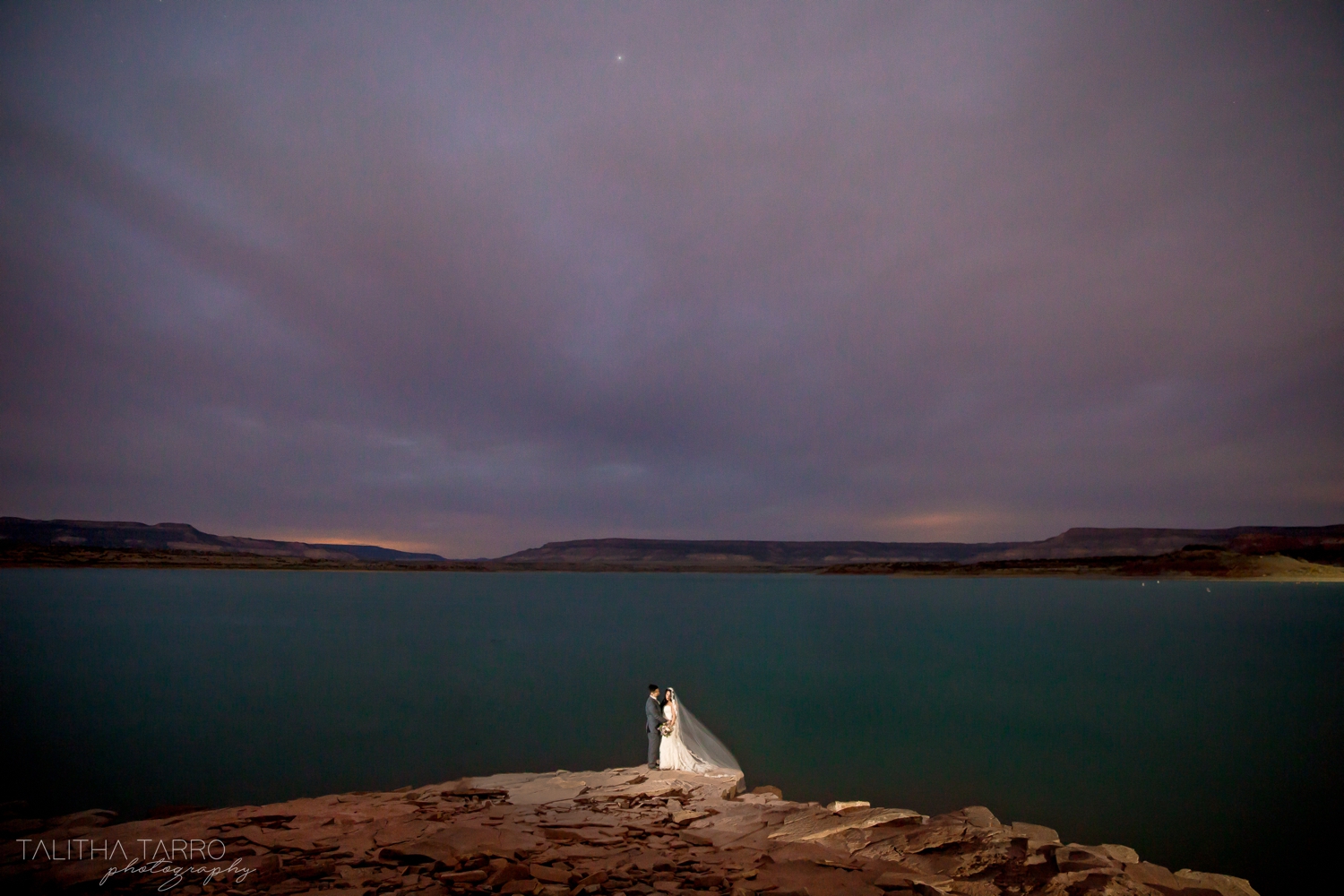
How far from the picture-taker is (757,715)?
1928cm

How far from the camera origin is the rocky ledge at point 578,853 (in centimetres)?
633

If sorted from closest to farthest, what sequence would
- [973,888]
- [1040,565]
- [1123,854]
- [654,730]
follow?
[973,888] → [1123,854] → [654,730] → [1040,565]

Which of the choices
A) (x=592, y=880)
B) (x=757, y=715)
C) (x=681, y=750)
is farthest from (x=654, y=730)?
(x=757, y=715)

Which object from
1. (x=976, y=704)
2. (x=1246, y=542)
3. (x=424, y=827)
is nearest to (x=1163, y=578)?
(x=1246, y=542)

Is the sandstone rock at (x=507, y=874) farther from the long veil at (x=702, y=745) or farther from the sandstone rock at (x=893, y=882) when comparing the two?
the long veil at (x=702, y=745)

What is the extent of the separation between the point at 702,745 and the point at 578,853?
17.4ft

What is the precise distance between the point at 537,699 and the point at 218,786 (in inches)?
382

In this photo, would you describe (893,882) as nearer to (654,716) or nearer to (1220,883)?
(1220,883)

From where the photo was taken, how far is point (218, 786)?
1266cm

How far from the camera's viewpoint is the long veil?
11.8 metres

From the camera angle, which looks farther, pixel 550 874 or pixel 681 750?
pixel 681 750

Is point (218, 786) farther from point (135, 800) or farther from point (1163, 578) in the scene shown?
point (1163, 578)

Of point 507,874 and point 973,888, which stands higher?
point 507,874

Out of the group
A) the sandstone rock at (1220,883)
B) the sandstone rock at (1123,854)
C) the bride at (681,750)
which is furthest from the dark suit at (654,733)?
the sandstone rock at (1220,883)
